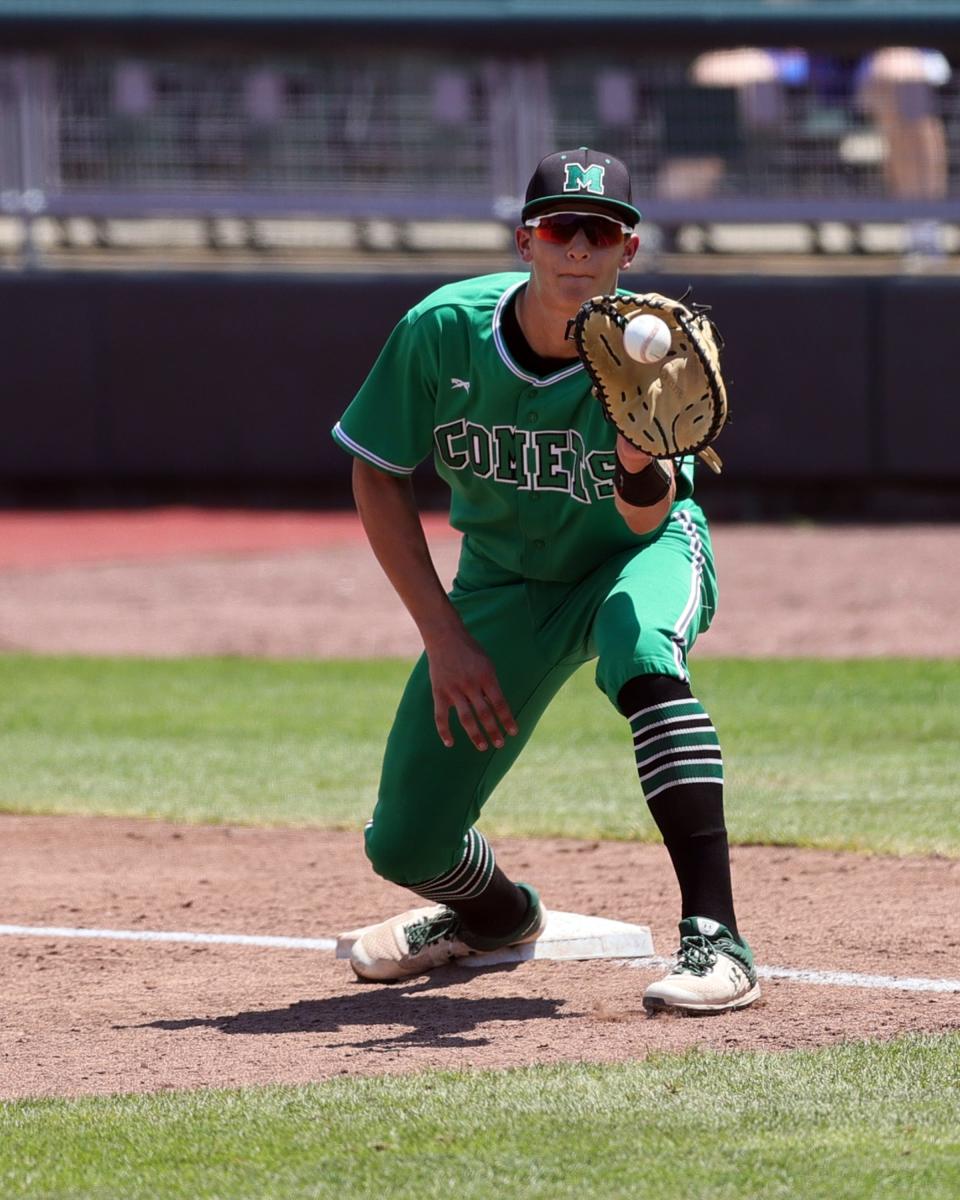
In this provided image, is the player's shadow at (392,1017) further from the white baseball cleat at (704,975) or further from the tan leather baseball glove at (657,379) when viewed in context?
the tan leather baseball glove at (657,379)

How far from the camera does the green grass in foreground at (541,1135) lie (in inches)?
108

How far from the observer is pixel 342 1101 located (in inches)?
126

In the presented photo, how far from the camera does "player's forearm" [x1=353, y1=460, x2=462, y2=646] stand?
4.05 meters

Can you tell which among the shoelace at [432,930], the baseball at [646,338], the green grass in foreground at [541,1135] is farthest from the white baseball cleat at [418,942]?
the baseball at [646,338]

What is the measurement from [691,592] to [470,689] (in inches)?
19.3

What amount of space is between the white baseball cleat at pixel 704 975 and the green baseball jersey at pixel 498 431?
809 mm

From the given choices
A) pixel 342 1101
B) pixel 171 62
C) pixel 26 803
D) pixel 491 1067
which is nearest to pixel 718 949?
pixel 491 1067

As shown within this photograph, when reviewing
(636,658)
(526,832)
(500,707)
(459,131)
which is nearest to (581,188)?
(636,658)

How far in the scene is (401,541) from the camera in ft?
13.4

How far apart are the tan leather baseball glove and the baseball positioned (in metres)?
0.02

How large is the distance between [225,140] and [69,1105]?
12948 millimetres

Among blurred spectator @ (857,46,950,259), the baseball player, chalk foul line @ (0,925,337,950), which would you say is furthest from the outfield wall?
the baseball player

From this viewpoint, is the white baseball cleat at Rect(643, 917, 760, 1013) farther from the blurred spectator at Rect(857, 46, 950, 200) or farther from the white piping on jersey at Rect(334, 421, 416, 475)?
the blurred spectator at Rect(857, 46, 950, 200)

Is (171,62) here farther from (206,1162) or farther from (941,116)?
(206,1162)
